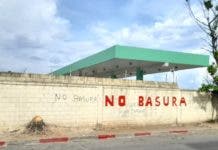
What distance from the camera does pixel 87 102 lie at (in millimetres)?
17812

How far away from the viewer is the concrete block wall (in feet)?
51.3

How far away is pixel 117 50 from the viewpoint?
2369 cm

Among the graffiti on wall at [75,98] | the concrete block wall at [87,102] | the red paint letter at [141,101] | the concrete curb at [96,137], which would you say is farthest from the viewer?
the red paint letter at [141,101]

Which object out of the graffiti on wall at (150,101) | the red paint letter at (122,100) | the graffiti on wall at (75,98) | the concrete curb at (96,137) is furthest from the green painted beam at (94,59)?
the concrete curb at (96,137)

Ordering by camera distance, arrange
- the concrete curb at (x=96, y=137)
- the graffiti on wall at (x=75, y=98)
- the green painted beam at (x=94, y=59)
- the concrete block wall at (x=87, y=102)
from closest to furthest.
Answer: the concrete curb at (x=96, y=137)
the concrete block wall at (x=87, y=102)
the graffiti on wall at (x=75, y=98)
the green painted beam at (x=94, y=59)

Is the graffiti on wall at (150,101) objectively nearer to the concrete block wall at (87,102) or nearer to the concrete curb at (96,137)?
the concrete block wall at (87,102)

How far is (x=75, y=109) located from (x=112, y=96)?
A: 2.20m

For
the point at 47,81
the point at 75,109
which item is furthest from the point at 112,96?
the point at 47,81

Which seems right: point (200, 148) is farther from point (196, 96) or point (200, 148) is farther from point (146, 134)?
point (196, 96)

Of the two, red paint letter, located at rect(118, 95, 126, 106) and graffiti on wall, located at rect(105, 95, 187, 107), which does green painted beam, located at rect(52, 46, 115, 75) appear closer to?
graffiti on wall, located at rect(105, 95, 187, 107)

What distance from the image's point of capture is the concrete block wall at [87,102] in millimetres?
15625

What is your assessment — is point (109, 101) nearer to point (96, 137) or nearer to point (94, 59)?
point (96, 137)

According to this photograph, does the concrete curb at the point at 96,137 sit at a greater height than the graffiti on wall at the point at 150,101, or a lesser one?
lesser

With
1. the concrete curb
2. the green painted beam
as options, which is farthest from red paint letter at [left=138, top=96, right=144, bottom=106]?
the green painted beam
